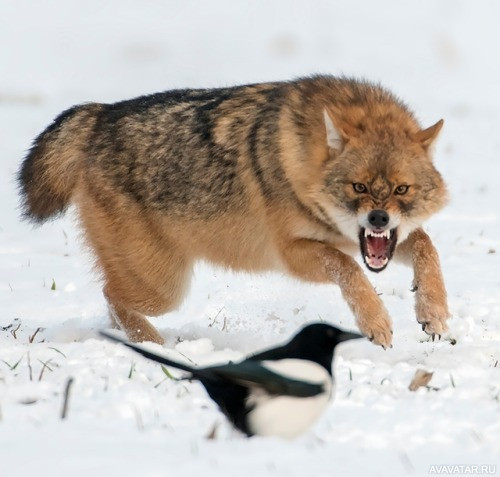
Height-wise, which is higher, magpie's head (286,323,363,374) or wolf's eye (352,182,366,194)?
wolf's eye (352,182,366,194)

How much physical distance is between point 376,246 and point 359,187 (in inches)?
15.0

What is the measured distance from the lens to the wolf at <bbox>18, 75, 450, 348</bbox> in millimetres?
6051

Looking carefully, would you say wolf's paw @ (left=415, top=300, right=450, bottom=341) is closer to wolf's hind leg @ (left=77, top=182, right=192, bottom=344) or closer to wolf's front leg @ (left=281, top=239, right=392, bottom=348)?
wolf's front leg @ (left=281, top=239, right=392, bottom=348)

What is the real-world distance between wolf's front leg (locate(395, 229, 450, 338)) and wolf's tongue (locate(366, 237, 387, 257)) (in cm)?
33

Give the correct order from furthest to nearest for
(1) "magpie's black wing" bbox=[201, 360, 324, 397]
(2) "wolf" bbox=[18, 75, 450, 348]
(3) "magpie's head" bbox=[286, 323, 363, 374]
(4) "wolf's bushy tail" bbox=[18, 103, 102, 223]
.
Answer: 1. (4) "wolf's bushy tail" bbox=[18, 103, 102, 223]
2. (2) "wolf" bbox=[18, 75, 450, 348]
3. (3) "magpie's head" bbox=[286, 323, 363, 374]
4. (1) "magpie's black wing" bbox=[201, 360, 324, 397]

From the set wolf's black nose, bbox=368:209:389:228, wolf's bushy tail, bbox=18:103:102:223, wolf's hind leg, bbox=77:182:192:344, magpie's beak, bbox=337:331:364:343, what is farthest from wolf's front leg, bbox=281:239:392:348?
wolf's bushy tail, bbox=18:103:102:223

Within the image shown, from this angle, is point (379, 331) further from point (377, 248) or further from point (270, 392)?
point (270, 392)

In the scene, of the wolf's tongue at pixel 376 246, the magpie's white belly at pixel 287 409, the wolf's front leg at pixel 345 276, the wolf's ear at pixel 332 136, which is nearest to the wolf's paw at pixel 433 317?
the wolf's front leg at pixel 345 276

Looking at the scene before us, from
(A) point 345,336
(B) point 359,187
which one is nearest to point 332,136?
(B) point 359,187

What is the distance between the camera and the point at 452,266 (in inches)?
337

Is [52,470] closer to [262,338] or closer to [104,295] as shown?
[262,338]

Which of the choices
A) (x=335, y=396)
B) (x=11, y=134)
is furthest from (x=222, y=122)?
(x=11, y=134)

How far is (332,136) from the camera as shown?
20.2 ft

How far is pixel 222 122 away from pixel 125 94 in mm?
11856
